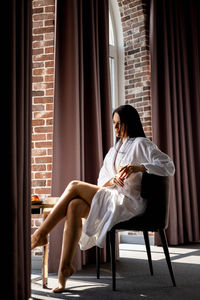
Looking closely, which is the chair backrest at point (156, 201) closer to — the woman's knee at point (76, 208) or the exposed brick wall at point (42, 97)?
the woman's knee at point (76, 208)

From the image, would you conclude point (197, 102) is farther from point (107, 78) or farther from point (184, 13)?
point (107, 78)

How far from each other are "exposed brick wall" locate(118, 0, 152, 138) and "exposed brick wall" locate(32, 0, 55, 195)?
1.54 metres

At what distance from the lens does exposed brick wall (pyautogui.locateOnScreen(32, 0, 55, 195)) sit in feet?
10.2

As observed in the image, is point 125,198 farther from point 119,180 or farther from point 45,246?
point 45,246

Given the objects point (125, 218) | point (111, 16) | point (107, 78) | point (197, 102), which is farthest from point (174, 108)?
point (125, 218)

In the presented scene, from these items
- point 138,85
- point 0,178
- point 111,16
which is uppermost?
point 111,16

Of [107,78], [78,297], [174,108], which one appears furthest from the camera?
[174,108]

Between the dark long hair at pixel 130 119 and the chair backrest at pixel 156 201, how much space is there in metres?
0.46

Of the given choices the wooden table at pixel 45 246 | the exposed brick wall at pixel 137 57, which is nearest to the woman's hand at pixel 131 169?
the wooden table at pixel 45 246

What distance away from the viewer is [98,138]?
328 centimetres

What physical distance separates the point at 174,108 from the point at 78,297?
2.78 metres

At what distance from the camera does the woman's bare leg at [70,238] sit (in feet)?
7.19

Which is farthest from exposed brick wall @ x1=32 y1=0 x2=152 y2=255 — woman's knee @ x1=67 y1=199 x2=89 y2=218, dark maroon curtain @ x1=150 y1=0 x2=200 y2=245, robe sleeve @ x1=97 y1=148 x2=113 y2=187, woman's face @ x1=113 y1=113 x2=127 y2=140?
dark maroon curtain @ x1=150 y1=0 x2=200 y2=245

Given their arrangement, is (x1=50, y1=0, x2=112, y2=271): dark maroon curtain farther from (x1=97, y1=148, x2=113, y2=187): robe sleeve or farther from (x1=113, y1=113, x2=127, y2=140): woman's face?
(x1=113, y1=113, x2=127, y2=140): woman's face
